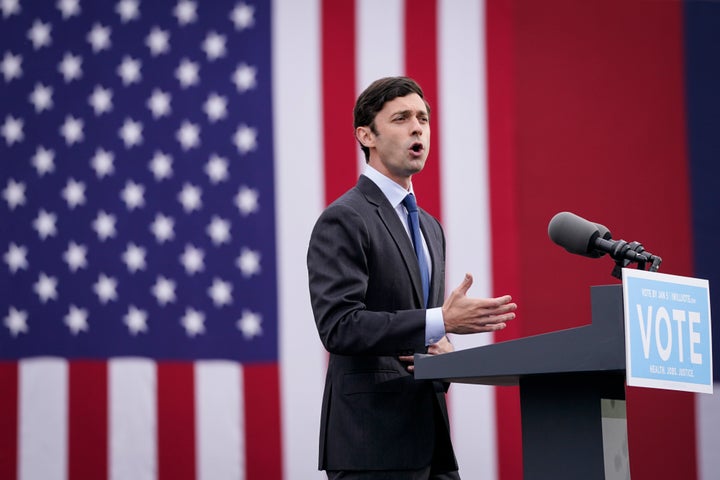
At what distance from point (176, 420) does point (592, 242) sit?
95.6 inches

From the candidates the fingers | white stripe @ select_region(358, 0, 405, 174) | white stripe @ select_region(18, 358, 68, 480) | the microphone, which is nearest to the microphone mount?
the microphone

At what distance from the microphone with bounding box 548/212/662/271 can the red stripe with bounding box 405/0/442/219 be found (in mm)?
1967

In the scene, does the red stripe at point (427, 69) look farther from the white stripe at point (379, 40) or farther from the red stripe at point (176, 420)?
the red stripe at point (176, 420)

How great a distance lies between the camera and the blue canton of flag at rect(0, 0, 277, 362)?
12.4 ft

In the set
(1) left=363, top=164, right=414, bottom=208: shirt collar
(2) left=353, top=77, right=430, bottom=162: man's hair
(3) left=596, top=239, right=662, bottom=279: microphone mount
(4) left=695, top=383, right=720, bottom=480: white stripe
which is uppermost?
(2) left=353, top=77, right=430, bottom=162: man's hair

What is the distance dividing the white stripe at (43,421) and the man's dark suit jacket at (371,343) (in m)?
2.12

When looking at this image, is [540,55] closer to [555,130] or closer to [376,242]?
[555,130]

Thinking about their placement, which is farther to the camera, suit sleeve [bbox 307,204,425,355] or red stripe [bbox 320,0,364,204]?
red stripe [bbox 320,0,364,204]

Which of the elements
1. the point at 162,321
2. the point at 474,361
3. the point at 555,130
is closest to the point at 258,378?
the point at 162,321

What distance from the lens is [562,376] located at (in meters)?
1.67

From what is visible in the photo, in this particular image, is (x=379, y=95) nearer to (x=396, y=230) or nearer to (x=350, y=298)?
(x=396, y=230)

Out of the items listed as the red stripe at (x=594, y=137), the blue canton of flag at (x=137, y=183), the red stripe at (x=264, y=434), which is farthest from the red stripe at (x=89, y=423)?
the red stripe at (x=594, y=137)

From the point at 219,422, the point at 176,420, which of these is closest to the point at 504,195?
the point at 219,422

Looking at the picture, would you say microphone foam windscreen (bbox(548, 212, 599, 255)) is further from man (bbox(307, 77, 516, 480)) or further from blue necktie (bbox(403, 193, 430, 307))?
blue necktie (bbox(403, 193, 430, 307))
